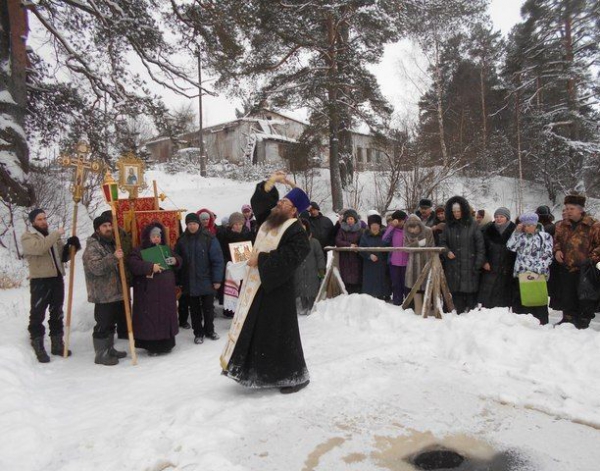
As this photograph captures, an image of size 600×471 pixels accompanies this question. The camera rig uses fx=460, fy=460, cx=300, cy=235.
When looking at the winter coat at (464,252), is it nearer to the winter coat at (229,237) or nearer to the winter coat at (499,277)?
the winter coat at (499,277)

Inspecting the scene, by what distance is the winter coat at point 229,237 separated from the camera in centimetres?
768

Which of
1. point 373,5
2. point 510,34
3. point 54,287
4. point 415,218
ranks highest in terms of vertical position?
point 510,34

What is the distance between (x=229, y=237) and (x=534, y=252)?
456 centimetres

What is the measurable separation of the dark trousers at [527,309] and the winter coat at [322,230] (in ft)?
10.5

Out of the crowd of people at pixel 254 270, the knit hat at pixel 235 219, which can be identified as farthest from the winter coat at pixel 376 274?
the knit hat at pixel 235 219

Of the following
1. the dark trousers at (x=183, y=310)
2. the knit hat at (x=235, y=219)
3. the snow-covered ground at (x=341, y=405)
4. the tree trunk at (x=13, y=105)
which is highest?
the tree trunk at (x=13, y=105)

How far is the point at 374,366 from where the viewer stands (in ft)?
15.0

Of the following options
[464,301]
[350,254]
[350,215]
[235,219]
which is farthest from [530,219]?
[235,219]

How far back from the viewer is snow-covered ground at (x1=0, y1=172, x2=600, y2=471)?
3.07m

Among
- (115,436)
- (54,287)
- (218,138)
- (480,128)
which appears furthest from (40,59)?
(218,138)

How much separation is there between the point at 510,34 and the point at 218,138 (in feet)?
75.7

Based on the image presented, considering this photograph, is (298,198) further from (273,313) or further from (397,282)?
(397,282)

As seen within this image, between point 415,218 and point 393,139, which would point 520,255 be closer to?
point 415,218

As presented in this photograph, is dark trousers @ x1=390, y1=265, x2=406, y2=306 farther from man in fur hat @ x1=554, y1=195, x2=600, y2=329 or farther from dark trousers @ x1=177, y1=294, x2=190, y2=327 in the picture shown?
dark trousers @ x1=177, y1=294, x2=190, y2=327
